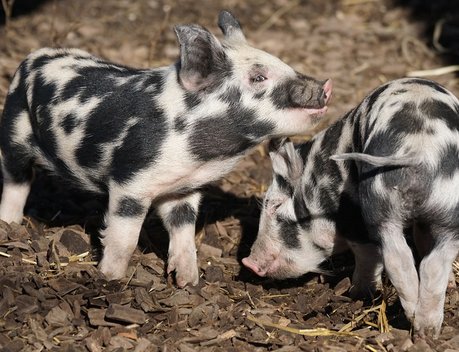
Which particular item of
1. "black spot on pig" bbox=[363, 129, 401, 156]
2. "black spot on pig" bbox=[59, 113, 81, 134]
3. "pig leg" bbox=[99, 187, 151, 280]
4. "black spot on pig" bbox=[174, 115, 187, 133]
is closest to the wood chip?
"pig leg" bbox=[99, 187, 151, 280]

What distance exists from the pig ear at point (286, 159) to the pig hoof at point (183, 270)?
0.79 m

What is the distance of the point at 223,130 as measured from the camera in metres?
5.65

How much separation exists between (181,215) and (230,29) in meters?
1.21

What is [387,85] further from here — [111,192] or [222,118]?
[111,192]

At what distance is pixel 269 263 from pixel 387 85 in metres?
1.34

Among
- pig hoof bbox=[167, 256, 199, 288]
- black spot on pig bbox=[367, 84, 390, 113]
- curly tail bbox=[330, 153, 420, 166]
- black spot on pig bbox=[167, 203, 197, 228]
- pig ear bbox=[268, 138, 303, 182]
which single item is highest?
black spot on pig bbox=[367, 84, 390, 113]

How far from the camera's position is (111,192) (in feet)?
19.1

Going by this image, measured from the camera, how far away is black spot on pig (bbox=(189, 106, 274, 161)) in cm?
564

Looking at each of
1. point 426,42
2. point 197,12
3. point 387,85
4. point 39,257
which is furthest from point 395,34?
point 39,257

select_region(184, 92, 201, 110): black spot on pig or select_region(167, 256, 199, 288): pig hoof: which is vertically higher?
select_region(184, 92, 201, 110): black spot on pig

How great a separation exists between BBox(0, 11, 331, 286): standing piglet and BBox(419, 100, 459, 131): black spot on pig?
699 millimetres

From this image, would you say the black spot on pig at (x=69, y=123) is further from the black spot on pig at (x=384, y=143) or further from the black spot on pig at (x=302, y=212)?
the black spot on pig at (x=384, y=143)

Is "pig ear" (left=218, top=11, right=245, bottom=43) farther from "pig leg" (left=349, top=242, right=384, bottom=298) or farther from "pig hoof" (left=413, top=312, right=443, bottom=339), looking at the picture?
"pig hoof" (left=413, top=312, right=443, bottom=339)

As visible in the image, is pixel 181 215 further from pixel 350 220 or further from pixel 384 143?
pixel 384 143
